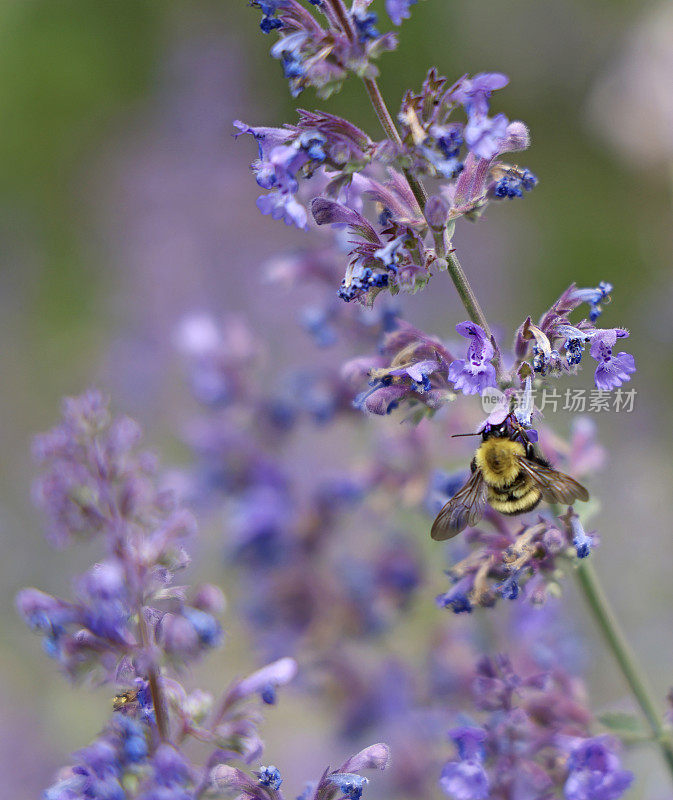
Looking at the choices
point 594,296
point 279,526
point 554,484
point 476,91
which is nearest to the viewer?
point 476,91

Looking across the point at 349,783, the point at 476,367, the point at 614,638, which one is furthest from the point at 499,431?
the point at 349,783

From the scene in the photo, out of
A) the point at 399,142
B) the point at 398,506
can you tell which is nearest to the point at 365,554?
the point at 398,506

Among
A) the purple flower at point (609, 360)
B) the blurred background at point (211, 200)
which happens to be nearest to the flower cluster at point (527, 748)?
the purple flower at point (609, 360)

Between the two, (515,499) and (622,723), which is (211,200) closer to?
(515,499)

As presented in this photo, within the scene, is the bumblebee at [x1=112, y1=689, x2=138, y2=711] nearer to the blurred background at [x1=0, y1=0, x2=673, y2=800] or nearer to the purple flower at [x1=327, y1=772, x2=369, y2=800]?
the purple flower at [x1=327, y1=772, x2=369, y2=800]

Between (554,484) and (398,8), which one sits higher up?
(398,8)

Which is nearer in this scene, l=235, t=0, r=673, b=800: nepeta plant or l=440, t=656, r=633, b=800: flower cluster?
l=235, t=0, r=673, b=800: nepeta plant

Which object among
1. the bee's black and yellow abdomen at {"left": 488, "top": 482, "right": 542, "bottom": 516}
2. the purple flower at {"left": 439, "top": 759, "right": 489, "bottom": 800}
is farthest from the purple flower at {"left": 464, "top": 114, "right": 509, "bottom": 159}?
the purple flower at {"left": 439, "top": 759, "right": 489, "bottom": 800}

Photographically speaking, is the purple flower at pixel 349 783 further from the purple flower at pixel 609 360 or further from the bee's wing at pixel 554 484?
the purple flower at pixel 609 360
